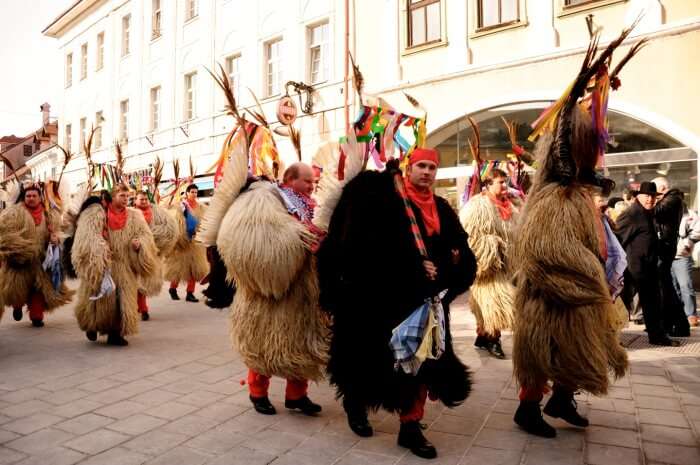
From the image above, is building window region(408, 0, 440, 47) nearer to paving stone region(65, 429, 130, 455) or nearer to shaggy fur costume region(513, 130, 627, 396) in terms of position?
shaggy fur costume region(513, 130, 627, 396)

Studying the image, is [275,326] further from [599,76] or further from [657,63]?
[657,63]

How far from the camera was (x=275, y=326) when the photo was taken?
369 cm

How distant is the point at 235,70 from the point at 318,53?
3657 millimetres

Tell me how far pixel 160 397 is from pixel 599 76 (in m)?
3.90

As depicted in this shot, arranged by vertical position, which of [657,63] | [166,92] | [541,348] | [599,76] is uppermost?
[166,92]

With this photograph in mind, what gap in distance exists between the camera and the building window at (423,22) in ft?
39.3

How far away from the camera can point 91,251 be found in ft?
19.1

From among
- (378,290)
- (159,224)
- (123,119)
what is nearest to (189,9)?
(123,119)

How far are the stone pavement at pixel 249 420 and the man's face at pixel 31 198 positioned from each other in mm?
2235

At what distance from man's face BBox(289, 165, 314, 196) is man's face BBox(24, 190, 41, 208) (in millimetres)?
4687

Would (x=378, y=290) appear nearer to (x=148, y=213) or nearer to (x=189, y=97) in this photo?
(x=148, y=213)

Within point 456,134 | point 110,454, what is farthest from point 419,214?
point 456,134

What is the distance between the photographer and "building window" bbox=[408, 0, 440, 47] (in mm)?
11977

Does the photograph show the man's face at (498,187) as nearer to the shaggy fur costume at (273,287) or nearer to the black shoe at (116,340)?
the shaggy fur costume at (273,287)
